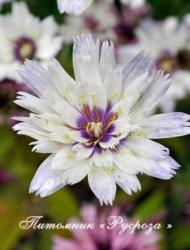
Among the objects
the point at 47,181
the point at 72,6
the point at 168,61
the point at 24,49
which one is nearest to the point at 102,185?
the point at 47,181

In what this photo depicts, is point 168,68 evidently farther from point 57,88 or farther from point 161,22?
point 57,88

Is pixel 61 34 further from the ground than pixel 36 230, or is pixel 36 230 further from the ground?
pixel 61 34

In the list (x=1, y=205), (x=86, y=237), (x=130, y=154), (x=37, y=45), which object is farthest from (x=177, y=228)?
(x=130, y=154)

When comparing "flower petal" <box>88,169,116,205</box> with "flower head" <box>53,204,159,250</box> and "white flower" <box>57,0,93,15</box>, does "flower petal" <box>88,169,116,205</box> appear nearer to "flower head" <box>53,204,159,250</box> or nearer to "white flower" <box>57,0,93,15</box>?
"white flower" <box>57,0,93,15</box>

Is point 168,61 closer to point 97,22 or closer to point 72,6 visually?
point 97,22

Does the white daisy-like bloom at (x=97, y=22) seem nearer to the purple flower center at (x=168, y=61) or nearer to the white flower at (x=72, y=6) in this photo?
the purple flower center at (x=168, y=61)

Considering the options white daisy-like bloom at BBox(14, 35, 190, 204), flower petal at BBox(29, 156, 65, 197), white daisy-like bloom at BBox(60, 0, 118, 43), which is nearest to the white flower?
white daisy-like bloom at BBox(14, 35, 190, 204)

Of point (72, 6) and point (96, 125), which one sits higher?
point (72, 6)
